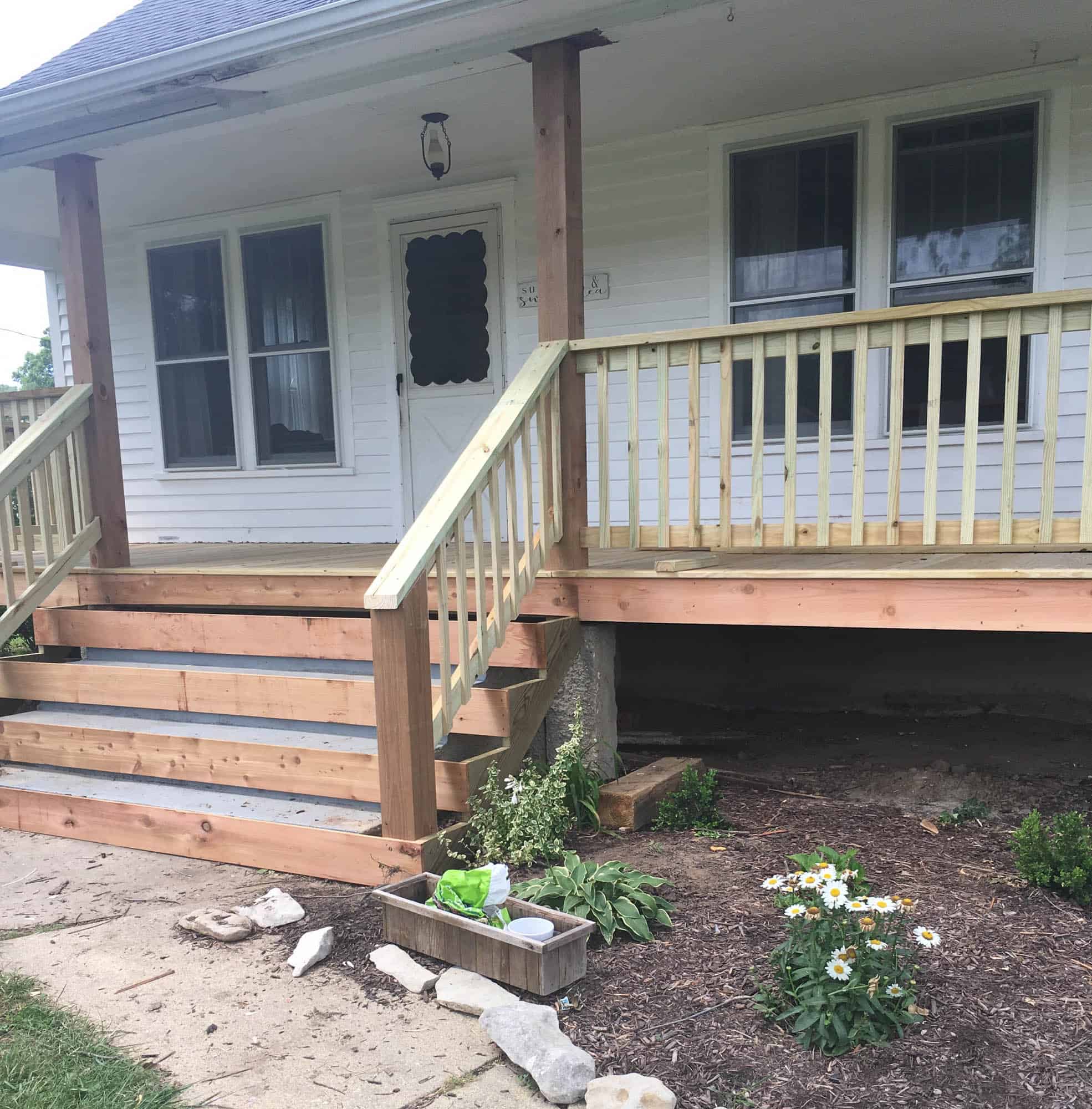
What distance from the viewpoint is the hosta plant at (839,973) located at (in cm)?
223

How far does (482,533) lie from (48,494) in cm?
273

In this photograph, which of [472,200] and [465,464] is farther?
[472,200]

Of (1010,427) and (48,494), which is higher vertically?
(1010,427)

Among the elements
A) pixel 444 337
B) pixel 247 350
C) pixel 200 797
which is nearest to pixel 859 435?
pixel 200 797

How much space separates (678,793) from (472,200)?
410 centimetres

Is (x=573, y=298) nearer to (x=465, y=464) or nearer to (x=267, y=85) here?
(x=465, y=464)

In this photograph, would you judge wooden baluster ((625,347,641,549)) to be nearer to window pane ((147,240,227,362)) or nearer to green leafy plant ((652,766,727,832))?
green leafy plant ((652,766,727,832))

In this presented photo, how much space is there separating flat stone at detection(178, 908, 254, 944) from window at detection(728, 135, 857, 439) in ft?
11.5

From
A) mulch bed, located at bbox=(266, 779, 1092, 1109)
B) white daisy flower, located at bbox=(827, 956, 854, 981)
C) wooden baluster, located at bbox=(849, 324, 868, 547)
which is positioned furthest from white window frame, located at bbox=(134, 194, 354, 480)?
white daisy flower, located at bbox=(827, 956, 854, 981)

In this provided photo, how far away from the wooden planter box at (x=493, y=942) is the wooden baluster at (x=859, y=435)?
5.92 ft

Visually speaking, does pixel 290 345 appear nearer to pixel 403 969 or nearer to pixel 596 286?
pixel 596 286

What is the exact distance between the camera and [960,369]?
5117 mm

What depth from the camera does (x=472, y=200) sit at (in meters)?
6.21

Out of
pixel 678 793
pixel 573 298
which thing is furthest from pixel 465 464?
pixel 678 793
